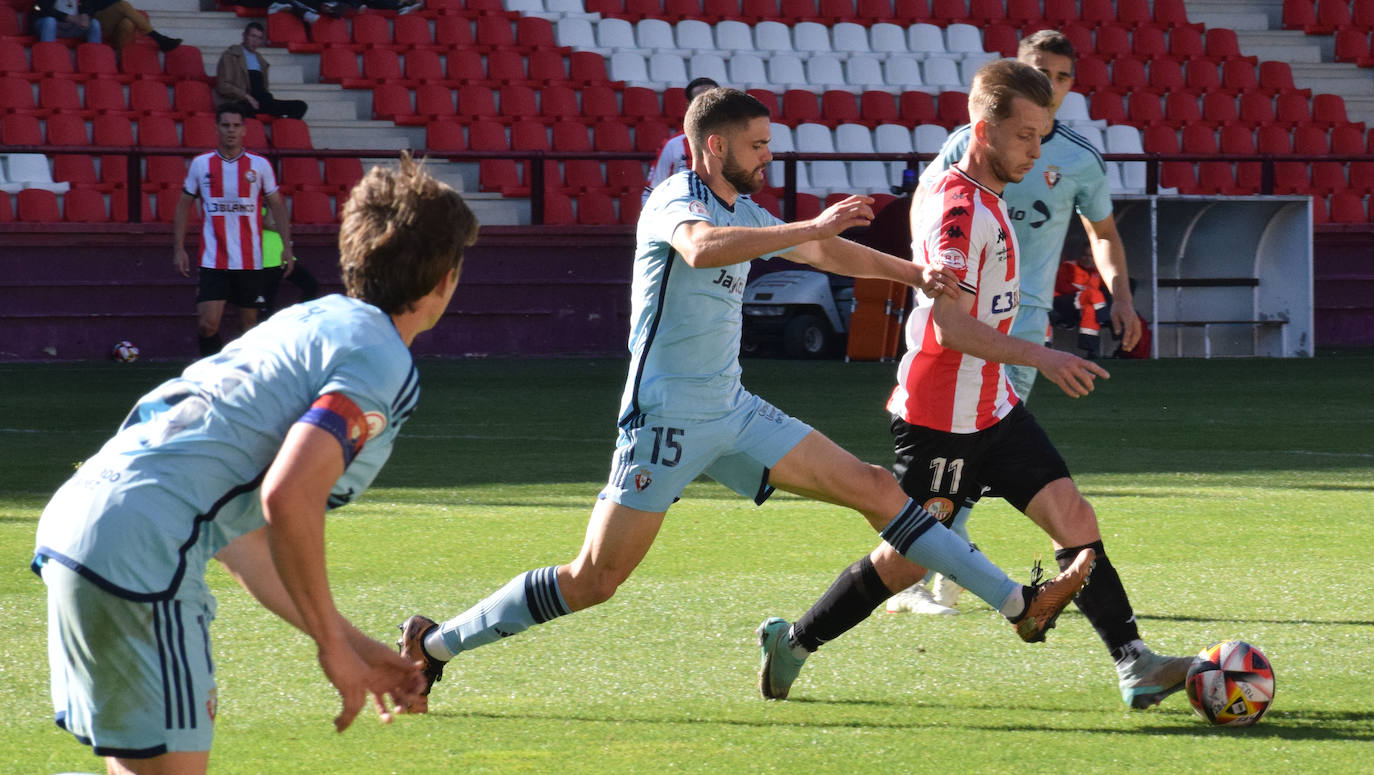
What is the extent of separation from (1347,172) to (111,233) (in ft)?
51.5

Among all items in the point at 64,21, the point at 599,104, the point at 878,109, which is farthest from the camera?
the point at 878,109

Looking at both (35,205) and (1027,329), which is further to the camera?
(35,205)

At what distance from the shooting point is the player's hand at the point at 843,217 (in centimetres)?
423

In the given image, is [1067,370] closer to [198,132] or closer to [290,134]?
[198,132]

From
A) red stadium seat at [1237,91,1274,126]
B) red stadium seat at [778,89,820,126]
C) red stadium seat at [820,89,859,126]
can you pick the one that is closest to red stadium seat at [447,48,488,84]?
red stadium seat at [778,89,820,126]

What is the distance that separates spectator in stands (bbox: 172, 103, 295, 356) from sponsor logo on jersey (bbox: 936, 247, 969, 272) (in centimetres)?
1107

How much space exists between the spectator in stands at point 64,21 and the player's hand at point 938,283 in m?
16.5

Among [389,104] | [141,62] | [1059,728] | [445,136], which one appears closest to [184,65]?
[141,62]

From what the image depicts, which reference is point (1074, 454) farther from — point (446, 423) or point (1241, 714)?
point (1241, 714)

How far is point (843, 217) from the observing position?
13.9ft

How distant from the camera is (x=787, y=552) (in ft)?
24.3

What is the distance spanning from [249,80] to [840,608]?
15605 mm

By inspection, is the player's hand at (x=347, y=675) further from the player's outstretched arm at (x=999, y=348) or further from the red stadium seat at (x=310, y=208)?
the red stadium seat at (x=310, y=208)

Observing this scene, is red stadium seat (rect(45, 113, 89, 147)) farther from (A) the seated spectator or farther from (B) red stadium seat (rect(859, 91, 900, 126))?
(A) the seated spectator
